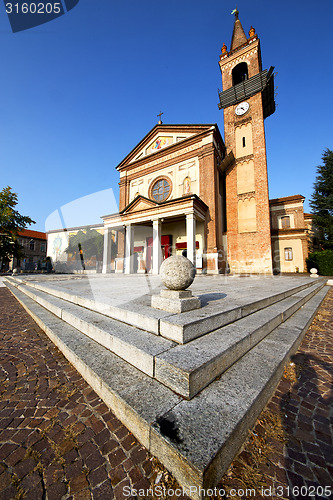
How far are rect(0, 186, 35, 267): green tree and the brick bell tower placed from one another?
22639 millimetres

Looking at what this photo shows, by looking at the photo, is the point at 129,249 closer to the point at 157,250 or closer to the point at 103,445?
the point at 157,250

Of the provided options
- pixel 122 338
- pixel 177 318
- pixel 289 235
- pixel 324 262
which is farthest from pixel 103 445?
pixel 289 235

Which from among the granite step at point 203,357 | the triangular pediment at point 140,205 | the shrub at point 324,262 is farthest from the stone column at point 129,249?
the shrub at point 324,262

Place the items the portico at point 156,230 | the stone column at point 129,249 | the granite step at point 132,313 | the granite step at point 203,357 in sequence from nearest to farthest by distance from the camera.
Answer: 1. the granite step at point 203,357
2. the granite step at point 132,313
3. the portico at point 156,230
4. the stone column at point 129,249

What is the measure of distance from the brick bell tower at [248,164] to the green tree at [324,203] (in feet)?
42.2

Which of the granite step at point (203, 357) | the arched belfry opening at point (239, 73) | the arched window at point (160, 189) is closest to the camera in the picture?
the granite step at point (203, 357)

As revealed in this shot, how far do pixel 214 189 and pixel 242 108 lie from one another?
8557mm

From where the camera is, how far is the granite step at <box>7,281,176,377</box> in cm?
204

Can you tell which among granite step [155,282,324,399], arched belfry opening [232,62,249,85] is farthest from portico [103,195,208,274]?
arched belfry opening [232,62,249,85]

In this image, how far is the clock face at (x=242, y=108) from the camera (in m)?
16.9

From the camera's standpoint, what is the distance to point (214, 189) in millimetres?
15438

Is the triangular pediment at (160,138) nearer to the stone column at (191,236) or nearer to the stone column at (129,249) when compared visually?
the stone column at (129,249)

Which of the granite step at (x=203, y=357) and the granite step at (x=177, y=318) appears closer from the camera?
the granite step at (x=203, y=357)

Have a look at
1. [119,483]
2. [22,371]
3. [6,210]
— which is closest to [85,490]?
[119,483]
